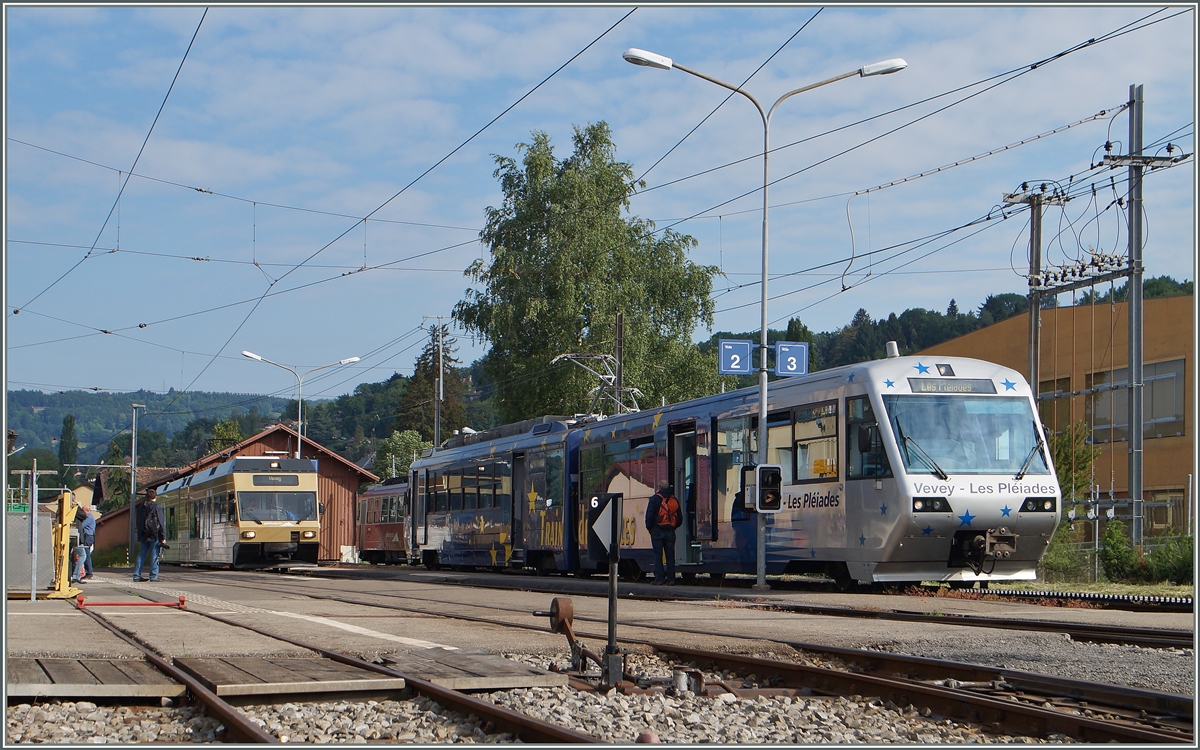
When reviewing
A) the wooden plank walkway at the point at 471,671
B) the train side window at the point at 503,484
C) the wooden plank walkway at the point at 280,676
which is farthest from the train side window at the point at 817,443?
the train side window at the point at 503,484

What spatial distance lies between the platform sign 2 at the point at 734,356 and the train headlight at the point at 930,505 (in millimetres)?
5914

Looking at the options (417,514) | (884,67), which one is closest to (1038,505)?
(884,67)

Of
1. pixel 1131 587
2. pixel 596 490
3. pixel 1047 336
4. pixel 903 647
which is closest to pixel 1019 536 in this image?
pixel 1131 587

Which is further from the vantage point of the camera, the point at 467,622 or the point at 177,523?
the point at 177,523

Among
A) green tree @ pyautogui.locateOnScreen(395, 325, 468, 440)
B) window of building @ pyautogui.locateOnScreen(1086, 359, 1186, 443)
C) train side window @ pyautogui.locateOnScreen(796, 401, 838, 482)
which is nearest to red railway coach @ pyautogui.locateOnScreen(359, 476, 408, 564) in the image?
window of building @ pyautogui.locateOnScreen(1086, 359, 1186, 443)

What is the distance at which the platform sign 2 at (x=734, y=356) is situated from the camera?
70.6ft

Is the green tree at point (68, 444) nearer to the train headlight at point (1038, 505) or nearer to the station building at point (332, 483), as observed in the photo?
the station building at point (332, 483)

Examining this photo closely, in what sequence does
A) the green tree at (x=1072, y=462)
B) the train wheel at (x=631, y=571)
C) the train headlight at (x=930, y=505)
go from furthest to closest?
1. the green tree at (x=1072, y=462)
2. the train wheel at (x=631, y=571)
3. the train headlight at (x=930, y=505)

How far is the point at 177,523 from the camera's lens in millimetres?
46688

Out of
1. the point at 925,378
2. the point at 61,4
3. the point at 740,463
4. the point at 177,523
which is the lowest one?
the point at 177,523

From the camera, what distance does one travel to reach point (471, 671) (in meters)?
8.20

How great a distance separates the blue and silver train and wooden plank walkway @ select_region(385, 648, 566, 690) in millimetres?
5152

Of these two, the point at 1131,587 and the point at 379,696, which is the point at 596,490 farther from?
the point at 379,696

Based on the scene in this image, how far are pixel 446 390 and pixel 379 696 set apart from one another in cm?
10063
